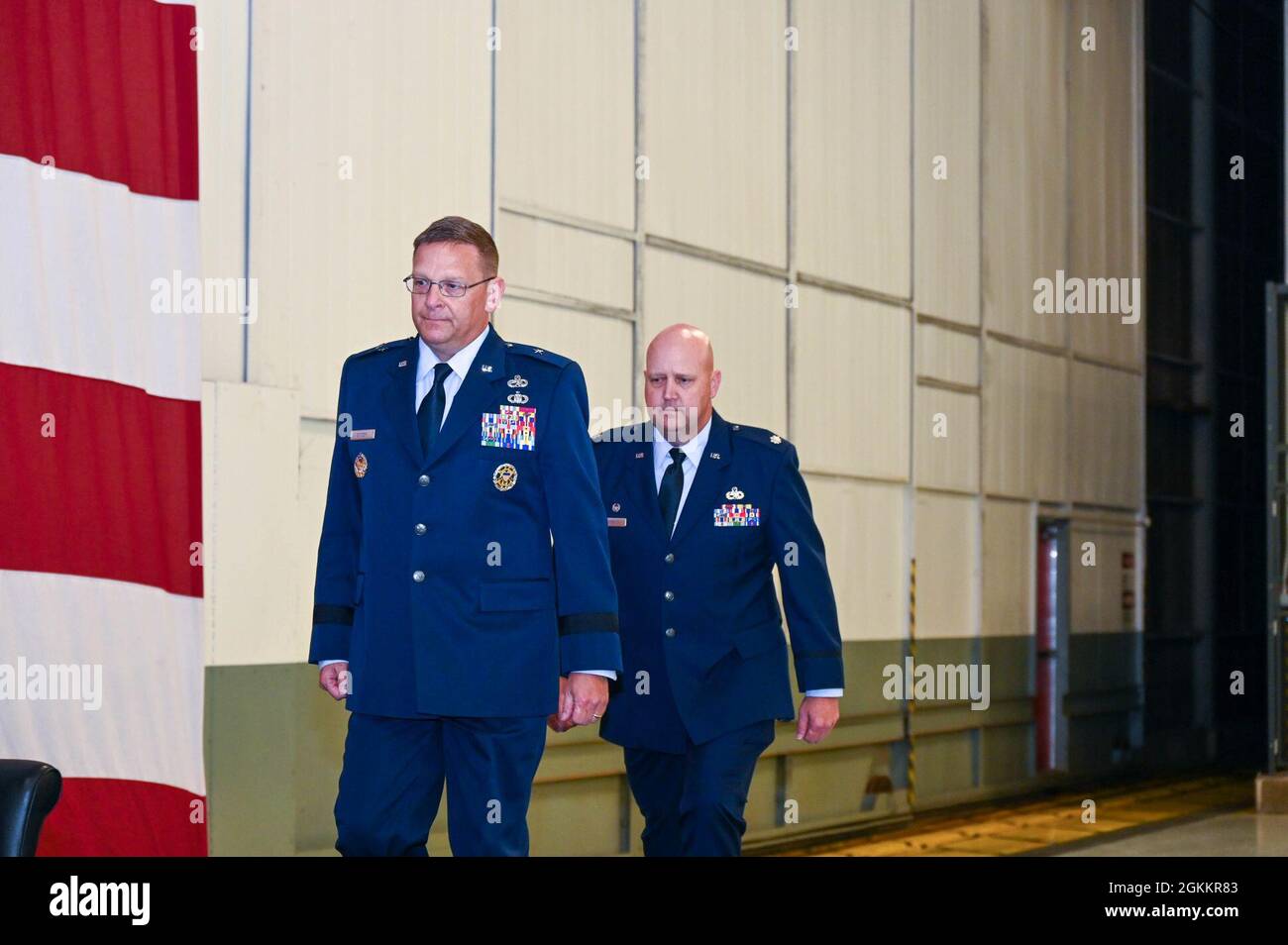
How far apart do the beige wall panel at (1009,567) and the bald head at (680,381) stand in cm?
614

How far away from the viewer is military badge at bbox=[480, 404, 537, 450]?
3.58m

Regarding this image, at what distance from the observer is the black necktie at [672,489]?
14.5ft

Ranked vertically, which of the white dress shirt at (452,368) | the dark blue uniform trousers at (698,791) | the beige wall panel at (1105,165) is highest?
the beige wall panel at (1105,165)

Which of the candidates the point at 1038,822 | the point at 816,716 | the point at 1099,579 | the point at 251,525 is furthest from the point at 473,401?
the point at 1099,579

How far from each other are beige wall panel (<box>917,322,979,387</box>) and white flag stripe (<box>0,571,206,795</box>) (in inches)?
219

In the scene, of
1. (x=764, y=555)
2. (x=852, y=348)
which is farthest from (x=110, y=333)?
(x=852, y=348)

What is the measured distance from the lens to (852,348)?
9039mm

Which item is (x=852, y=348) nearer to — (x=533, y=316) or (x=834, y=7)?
(x=834, y=7)

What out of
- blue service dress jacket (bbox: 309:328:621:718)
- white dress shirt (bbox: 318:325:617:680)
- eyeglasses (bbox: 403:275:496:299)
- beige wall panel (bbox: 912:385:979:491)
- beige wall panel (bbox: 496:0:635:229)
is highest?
beige wall panel (bbox: 496:0:635:229)

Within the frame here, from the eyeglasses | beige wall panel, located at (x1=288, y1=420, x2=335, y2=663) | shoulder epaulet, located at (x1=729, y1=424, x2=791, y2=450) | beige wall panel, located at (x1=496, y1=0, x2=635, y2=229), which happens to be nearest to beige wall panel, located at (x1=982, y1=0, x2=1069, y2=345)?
beige wall panel, located at (x1=496, y1=0, x2=635, y2=229)

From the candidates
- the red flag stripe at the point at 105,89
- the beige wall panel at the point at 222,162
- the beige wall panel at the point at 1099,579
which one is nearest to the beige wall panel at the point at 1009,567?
the beige wall panel at the point at 1099,579

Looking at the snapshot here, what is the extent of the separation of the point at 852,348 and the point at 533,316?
2722 mm

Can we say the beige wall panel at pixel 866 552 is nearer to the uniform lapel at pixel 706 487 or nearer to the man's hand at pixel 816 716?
the uniform lapel at pixel 706 487

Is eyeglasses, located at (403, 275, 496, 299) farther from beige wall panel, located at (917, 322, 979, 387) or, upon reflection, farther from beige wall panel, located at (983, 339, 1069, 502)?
beige wall panel, located at (983, 339, 1069, 502)
